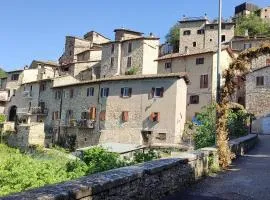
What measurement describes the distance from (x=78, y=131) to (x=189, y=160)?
43.5 m

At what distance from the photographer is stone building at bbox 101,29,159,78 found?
202ft

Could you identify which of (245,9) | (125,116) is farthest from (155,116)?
(245,9)

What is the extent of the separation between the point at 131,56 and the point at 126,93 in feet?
49.6

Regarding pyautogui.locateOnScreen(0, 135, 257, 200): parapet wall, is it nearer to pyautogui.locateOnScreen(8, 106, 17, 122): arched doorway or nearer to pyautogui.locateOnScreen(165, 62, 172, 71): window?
pyautogui.locateOnScreen(165, 62, 172, 71): window

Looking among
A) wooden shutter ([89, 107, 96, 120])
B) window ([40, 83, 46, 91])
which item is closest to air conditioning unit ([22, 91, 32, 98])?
window ([40, 83, 46, 91])

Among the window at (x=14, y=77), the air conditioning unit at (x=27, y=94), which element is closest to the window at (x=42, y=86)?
the air conditioning unit at (x=27, y=94)

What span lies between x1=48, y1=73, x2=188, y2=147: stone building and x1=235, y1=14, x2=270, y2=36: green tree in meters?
41.1

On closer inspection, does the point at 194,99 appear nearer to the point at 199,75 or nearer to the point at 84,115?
the point at 199,75

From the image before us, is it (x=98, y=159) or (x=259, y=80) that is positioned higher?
(x=259, y=80)

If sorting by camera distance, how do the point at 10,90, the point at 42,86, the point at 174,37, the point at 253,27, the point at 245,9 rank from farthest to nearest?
the point at 245,9
the point at 253,27
the point at 174,37
the point at 10,90
the point at 42,86

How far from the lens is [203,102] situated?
52031 millimetres

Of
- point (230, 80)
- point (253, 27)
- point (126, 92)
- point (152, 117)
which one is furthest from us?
point (253, 27)

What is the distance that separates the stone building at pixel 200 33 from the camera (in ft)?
242

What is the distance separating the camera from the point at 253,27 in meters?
84.1
